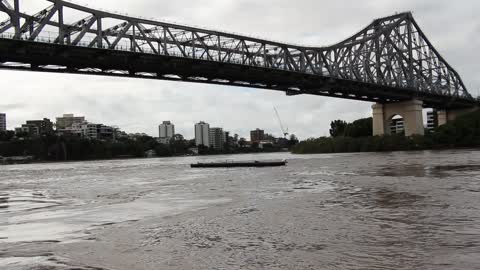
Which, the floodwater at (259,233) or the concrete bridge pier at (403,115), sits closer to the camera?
the floodwater at (259,233)

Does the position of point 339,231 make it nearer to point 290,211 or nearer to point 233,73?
point 290,211

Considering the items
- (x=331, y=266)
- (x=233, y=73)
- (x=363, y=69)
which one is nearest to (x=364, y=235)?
(x=331, y=266)

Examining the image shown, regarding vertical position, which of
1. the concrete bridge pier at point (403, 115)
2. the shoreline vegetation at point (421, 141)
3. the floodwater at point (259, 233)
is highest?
the concrete bridge pier at point (403, 115)

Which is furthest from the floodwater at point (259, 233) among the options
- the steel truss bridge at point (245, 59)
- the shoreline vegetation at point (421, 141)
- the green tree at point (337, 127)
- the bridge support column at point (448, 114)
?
the green tree at point (337, 127)

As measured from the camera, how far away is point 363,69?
10900 cm

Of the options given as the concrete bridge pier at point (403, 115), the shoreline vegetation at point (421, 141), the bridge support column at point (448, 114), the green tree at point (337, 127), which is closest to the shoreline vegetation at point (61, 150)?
the green tree at point (337, 127)

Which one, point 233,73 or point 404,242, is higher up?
point 233,73

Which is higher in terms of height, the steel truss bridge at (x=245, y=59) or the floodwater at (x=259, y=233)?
the steel truss bridge at (x=245, y=59)

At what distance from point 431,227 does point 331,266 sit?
4.81m

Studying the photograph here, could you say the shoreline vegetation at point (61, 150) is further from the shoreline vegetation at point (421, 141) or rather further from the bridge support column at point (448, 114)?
the bridge support column at point (448, 114)

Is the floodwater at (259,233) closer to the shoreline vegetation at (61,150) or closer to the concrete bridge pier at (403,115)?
the concrete bridge pier at (403,115)

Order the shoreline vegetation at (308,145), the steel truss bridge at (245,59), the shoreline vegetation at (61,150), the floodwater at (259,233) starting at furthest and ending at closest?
the shoreline vegetation at (61,150) < the shoreline vegetation at (308,145) < the steel truss bridge at (245,59) < the floodwater at (259,233)

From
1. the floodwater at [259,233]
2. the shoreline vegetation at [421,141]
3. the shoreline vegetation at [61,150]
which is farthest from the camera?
the shoreline vegetation at [61,150]

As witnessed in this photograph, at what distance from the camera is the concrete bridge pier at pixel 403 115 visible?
11631cm
